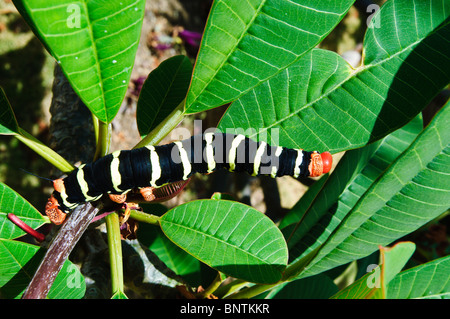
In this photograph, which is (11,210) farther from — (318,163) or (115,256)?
(318,163)

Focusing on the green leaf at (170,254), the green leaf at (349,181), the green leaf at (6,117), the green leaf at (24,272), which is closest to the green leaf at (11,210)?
the green leaf at (24,272)

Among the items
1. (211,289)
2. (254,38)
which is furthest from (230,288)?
(254,38)

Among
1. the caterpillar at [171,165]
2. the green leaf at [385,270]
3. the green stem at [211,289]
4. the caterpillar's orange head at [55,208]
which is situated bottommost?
the green leaf at [385,270]

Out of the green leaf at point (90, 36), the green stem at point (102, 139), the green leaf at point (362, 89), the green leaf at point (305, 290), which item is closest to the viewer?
the green leaf at point (90, 36)

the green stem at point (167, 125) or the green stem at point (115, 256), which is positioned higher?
the green stem at point (167, 125)

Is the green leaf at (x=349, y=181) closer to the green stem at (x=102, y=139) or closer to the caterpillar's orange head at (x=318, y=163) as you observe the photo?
the caterpillar's orange head at (x=318, y=163)

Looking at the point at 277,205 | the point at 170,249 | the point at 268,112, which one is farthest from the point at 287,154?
the point at 277,205

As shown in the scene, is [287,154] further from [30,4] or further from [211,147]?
[30,4]
